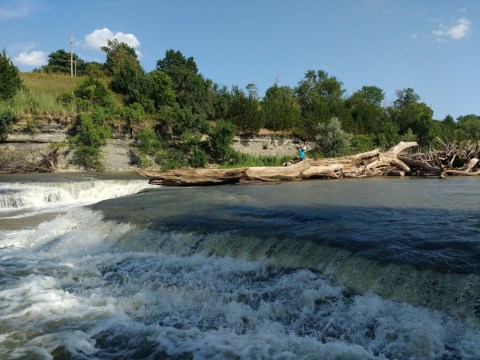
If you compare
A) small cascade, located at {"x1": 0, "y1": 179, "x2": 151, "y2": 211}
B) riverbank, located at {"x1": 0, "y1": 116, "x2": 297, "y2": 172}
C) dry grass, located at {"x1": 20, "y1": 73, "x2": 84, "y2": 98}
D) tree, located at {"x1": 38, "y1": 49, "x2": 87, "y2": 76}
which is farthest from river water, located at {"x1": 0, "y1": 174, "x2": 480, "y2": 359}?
tree, located at {"x1": 38, "y1": 49, "x2": 87, "y2": 76}

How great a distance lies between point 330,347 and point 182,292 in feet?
8.01

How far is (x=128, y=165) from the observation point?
2719cm

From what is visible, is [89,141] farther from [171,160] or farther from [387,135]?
[387,135]

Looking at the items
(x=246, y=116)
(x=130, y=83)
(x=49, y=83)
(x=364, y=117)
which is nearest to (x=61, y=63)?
(x=49, y=83)

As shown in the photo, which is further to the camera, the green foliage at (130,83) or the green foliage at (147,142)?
the green foliage at (130,83)

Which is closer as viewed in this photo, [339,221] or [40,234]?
[339,221]

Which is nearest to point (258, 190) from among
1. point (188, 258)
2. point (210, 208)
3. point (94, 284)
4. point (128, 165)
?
point (210, 208)

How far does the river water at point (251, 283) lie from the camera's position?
4059 mm

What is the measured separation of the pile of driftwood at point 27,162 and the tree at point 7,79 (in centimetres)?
525

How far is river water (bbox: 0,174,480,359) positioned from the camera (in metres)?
4.06

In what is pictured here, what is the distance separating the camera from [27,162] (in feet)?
76.1

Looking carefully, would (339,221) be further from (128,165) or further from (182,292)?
(128,165)

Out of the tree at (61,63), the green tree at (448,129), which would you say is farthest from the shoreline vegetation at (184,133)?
the tree at (61,63)

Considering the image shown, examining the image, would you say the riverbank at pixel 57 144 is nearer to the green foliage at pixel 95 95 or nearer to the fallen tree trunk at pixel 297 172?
the green foliage at pixel 95 95
